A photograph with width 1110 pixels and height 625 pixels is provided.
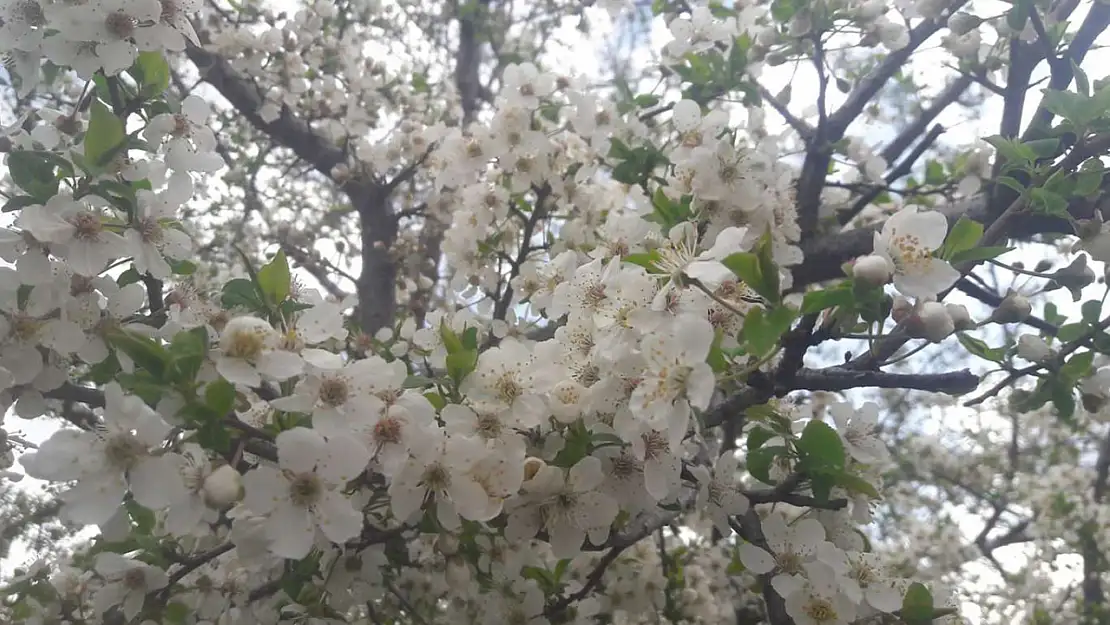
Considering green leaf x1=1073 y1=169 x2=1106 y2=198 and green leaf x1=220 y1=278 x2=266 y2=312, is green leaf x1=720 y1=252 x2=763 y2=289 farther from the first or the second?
green leaf x1=1073 y1=169 x2=1106 y2=198

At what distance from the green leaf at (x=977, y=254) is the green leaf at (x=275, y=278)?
1005 millimetres

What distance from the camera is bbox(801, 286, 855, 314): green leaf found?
0.91 metres

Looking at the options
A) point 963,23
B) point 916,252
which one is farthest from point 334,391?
point 963,23

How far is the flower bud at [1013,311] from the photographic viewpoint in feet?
4.31

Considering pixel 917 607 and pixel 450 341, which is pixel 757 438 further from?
pixel 450 341

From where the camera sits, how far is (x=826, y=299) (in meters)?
0.91

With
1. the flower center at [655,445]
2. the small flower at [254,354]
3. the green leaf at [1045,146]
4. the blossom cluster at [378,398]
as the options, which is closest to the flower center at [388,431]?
the blossom cluster at [378,398]

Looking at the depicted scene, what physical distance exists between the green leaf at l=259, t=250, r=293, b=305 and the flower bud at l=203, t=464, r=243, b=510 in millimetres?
268

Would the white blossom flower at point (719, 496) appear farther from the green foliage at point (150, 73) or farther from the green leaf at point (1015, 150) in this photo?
the green foliage at point (150, 73)

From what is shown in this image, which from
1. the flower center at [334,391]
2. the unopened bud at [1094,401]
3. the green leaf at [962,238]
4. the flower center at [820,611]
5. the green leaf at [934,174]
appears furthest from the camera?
the green leaf at [934,174]

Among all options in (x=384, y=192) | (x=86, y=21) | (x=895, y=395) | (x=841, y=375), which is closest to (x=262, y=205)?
(x=384, y=192)

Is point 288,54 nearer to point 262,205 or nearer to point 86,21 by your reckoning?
point 262,205

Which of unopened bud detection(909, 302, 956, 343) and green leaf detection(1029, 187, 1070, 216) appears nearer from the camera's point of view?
unopened bud detection(909, 302, 956, 343)

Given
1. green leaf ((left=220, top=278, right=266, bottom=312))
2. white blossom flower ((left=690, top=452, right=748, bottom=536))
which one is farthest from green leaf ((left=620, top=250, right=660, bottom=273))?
green leaf ((left=220, top=278, right=266, bottom=312))
